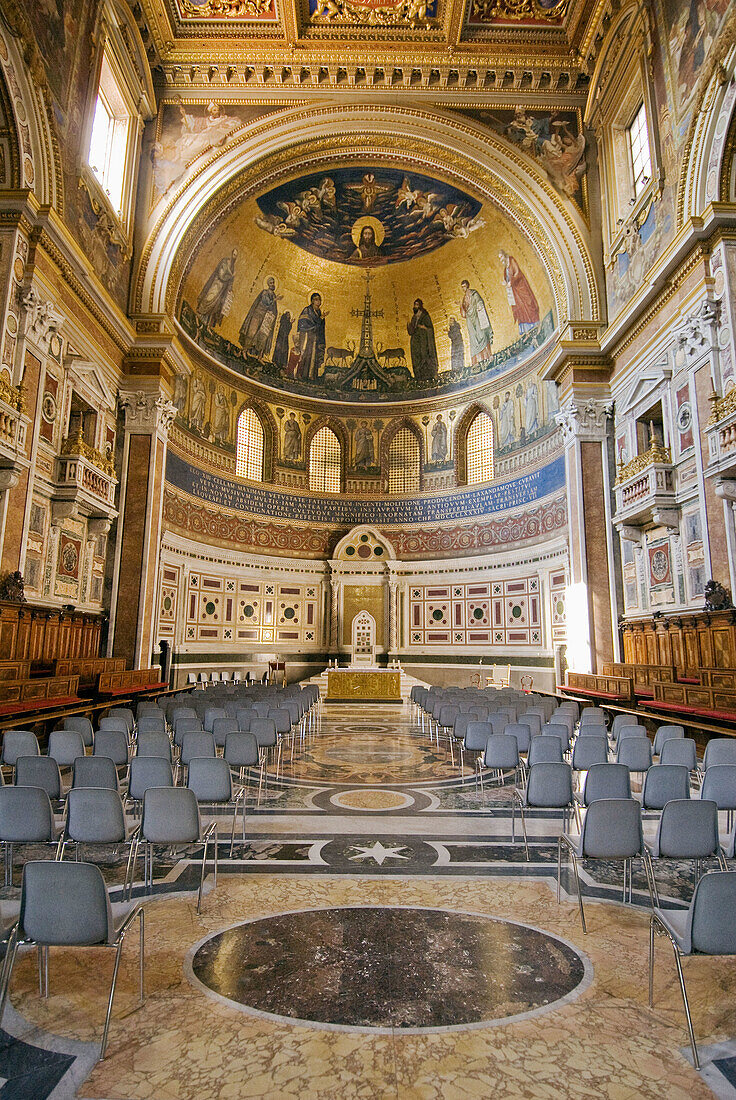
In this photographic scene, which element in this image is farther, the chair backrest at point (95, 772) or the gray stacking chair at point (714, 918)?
the chair backrest at point (95, 772)

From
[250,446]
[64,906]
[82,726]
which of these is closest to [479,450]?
[250,446]

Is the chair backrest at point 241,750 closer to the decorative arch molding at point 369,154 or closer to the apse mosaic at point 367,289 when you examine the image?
the decorative arch molding at point 369,154

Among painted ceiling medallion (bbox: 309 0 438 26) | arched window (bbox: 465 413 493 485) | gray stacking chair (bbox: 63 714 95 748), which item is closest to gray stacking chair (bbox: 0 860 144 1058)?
gray stacking chair (bbox: 63 714 95 748)

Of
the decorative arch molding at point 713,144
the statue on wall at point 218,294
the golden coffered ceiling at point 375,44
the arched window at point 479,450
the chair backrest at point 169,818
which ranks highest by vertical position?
the golden coffered ceiling at point 375,44

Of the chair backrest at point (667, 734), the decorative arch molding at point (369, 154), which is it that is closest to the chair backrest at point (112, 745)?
the chair backrest at point (667, 734)

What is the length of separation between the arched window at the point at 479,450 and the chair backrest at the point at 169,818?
26980mm

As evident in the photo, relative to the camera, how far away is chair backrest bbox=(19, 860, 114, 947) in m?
3.47

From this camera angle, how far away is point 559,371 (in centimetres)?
2269

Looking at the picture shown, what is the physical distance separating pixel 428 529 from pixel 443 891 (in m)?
27.4

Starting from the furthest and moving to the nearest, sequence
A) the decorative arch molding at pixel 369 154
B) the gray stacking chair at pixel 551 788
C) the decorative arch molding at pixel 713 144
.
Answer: the decorative arch molding at pixel 369 154 → the decorative arch molding at pixel 713 144 → the gray stacking chair at pixel 551 788

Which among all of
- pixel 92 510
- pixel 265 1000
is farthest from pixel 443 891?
pixel 92 510

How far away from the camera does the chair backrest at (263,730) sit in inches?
393

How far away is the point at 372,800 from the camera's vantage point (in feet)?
30.3

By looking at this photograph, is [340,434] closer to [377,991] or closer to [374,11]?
[374,11]
